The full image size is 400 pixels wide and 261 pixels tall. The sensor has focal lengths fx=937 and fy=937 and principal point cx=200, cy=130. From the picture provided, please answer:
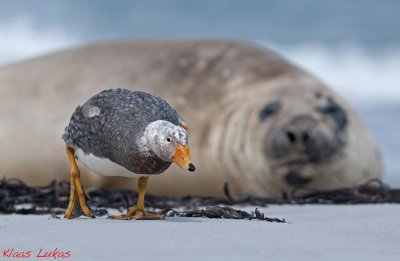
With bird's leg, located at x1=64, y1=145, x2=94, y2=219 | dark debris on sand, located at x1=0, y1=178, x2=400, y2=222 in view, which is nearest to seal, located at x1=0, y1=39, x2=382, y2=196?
dark debris on sand, located at x1=0, y1=178, x2=400, y2=222

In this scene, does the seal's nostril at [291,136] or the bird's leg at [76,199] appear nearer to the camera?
the bird's leg at [76,199]

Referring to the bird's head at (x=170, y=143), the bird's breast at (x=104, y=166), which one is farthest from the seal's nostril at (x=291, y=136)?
the bird's head at (x=170, y=143)

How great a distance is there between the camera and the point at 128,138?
3645mm

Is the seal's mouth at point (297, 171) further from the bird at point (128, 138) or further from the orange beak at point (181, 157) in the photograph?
the orange beak at point (181, 157)

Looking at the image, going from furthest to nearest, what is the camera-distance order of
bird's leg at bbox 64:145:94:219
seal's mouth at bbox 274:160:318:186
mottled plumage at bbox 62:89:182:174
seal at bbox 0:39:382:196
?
seal at bbox 0:39:382:196 → seal's mouth at bbox 274:160:318:186 → bird's leg at bbox 64:145:94:219 → mottled plumage at bbox 62:89:182:174

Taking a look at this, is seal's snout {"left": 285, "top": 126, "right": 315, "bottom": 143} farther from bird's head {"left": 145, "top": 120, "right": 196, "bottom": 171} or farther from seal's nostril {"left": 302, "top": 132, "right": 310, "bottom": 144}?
bird's head {"left": 145, "top": 120, "right": 196, "bottom": 171}

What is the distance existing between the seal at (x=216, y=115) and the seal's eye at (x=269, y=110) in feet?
0.04

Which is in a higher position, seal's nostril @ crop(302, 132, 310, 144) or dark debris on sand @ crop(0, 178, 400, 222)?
seal's nostril @ crop(302, 132, 310, 144)

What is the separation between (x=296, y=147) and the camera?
7508 millimetres

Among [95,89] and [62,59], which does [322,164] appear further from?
[62,59]

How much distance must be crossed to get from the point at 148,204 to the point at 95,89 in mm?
3304

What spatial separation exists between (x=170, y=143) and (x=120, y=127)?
0.32 metres

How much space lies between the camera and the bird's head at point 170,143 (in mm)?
3461

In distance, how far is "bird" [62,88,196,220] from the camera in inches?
138
